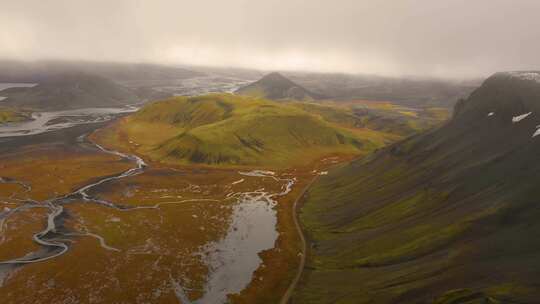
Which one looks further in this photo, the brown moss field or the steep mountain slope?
the brown moss field

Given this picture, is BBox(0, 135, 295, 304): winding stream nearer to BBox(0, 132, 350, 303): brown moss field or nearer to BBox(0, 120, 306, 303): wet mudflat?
BBox(0, 120, 306, 303): wet mudflat

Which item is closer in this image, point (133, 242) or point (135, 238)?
point (133, 242)

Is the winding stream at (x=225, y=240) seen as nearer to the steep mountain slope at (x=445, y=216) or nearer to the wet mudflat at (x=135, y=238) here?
the wet mudflat at (x=135, y=238)

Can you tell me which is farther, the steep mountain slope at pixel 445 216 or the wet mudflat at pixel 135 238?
the wet mudflat at pixel 135 238

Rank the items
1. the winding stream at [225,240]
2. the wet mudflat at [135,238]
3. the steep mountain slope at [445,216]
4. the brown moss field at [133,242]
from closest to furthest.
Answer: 1. the steep mountain slope at [445,216]
2. the brown moss field at [133,242]
3. the wet mudflat at [135,238]
4. the winding stream at [225,240]

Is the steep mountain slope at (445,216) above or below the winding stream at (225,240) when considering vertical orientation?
above

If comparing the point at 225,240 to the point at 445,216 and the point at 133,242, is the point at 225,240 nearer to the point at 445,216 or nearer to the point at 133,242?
the point at 133,242

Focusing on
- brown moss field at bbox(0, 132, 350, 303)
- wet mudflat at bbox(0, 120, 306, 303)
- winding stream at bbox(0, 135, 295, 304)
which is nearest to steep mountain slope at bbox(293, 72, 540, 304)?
brown moss field at bbox(0, 132, 350, 303)

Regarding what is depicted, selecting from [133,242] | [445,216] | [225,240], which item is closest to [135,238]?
[133,242]

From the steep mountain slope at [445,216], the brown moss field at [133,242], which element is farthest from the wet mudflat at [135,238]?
the steep mountain slope at [445,216]

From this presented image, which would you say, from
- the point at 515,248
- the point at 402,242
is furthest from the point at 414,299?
the point at 402,242
